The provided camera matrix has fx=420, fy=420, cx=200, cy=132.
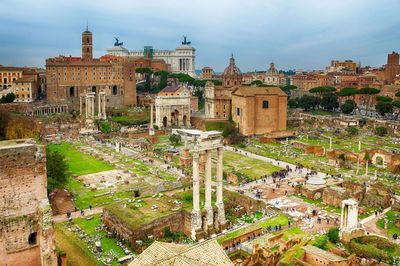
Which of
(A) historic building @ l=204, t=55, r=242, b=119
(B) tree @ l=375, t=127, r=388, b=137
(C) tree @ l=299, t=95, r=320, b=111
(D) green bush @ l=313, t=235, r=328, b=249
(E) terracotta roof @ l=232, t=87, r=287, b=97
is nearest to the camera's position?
(D) green bush @ l=313, t=235, r=328, b=249

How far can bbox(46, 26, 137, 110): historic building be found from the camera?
8188 cm

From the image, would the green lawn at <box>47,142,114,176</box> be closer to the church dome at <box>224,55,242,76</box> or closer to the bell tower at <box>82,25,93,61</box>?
the church dome at <box>224,55,242,76</box>

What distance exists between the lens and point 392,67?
12750 centimetres

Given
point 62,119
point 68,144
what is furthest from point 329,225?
point 62,119

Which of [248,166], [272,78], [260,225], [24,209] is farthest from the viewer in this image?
[272,78]

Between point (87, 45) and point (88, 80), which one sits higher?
point (87, 45)

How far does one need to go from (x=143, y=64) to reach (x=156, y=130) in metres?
57.8

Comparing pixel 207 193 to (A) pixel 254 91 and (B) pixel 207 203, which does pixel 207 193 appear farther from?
(A) pixel 254 91

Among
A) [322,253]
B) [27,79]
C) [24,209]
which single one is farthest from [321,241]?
[27,79]

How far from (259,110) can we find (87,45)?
46.8 m

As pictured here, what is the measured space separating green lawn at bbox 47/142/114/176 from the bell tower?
4302cm

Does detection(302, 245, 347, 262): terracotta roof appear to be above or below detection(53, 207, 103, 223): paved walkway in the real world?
above

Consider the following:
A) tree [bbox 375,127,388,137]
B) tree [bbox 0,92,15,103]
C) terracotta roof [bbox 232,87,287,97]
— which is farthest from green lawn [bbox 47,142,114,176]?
tree [bbox 375,127,388,137]

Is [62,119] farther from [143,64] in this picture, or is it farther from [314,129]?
[143,64]
